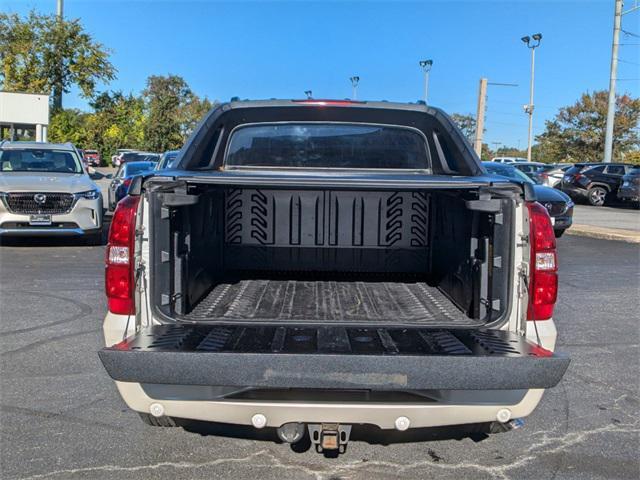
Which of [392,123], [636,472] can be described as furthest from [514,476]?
[392,123]

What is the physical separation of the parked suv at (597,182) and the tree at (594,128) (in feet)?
99.5

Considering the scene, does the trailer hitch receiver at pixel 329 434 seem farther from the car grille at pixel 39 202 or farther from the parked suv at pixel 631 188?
the parked suv at pixel 631 188

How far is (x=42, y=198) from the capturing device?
1060cm

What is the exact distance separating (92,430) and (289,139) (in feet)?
7.26

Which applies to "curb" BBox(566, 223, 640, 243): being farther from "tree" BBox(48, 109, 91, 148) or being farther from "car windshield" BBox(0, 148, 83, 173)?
"tree" BBox(48, 109, 91, 148)

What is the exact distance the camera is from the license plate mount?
1056cm

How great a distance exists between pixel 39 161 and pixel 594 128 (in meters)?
52.0

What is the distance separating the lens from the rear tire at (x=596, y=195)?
24.9 m

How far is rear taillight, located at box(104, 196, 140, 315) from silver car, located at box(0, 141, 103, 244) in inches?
322

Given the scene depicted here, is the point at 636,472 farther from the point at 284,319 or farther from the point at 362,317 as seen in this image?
the point at 284,319

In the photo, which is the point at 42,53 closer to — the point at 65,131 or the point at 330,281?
the point at 65,131

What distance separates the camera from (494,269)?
3232 millimetres

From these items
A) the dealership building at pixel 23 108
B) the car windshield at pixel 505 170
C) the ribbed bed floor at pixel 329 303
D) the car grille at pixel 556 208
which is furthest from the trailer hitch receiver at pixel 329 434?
the dealership building at pixel 23 108

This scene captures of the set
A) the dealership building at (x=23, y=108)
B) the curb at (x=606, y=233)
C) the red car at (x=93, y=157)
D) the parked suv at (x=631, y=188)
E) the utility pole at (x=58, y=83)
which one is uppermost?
the utility pole at (x=58, y=83)
